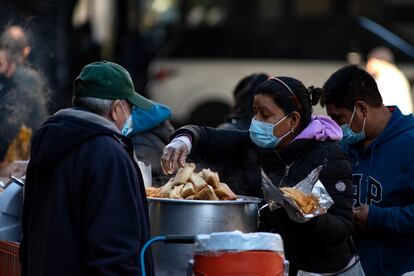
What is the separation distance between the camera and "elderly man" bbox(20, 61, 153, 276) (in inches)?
155

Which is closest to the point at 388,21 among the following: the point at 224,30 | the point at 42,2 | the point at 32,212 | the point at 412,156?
the point at 224,30

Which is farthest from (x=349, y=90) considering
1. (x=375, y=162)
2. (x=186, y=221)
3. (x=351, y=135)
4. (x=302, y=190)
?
(x=186, y=221)

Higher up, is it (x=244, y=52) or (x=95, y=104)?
(x=95, y=104)

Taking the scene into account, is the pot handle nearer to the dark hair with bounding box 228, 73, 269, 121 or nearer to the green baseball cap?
the green baseball cap

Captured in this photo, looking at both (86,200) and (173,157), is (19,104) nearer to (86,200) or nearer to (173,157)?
(173,157)

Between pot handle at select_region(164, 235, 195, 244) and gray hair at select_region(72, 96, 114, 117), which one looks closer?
pot handle at select_region(164, 235, 195, 244)

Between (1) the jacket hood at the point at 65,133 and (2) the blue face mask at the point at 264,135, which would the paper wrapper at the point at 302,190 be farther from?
(1) the jacket hood at the point at 65,133

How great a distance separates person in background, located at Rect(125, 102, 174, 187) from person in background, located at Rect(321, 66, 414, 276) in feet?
4.11

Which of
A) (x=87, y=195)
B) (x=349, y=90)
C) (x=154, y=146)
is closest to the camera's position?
(x=87, y=195)

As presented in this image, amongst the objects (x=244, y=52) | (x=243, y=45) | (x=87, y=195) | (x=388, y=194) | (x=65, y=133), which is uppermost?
(x=65, y=133)

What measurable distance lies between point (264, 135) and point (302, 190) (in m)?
0.46

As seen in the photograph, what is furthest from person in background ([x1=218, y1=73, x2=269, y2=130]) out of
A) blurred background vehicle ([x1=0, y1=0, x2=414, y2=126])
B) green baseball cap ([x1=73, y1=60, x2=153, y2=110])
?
blurred background vehicle ([x1=0, y1=0, x2=414, y2=126])

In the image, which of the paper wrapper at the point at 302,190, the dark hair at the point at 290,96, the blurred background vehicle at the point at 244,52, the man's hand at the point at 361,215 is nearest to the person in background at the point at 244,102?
the man's hand at the point at 361,215

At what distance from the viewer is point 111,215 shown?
3.93 metres
